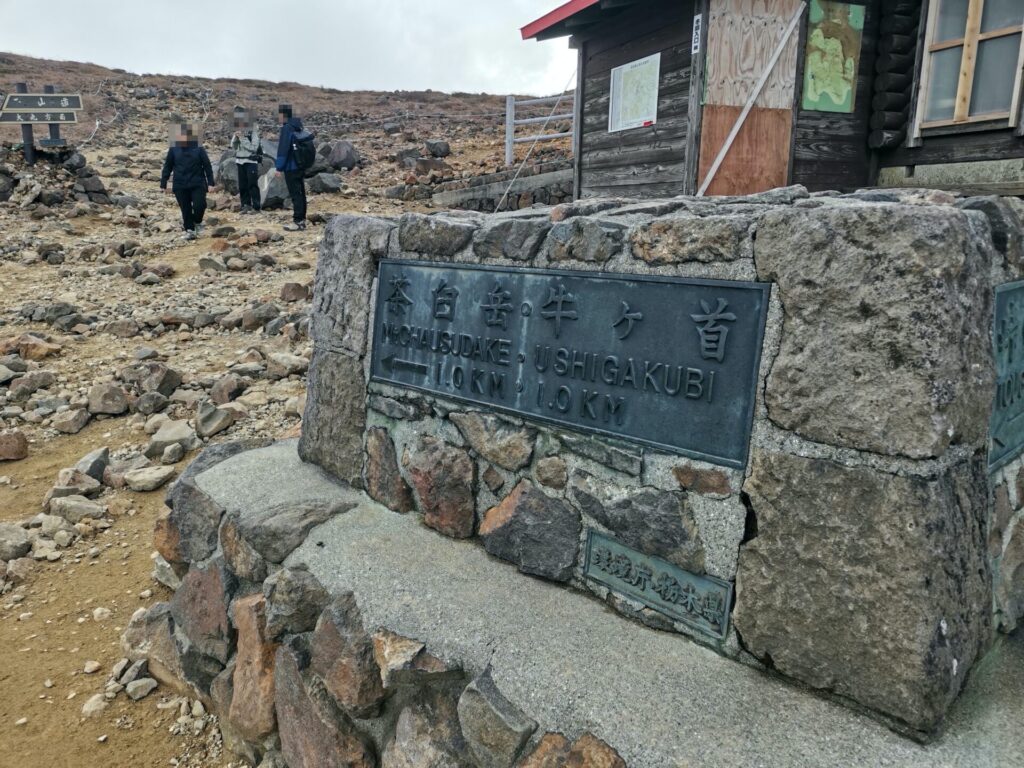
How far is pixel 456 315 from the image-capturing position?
8.42ft

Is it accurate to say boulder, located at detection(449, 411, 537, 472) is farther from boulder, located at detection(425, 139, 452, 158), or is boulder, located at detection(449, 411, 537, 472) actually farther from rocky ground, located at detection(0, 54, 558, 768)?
boulder, located at detection(425, 139, 452, 158)

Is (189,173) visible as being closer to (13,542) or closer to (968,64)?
(13,542)

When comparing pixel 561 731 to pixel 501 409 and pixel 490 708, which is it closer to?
pixel 490 708

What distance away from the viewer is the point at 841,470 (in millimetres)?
1630

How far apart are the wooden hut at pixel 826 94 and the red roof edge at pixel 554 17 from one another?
6cm

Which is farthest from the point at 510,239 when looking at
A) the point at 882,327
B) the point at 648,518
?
the point at 882,327

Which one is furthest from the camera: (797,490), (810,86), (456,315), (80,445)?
(810,86)

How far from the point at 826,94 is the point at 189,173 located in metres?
7.68

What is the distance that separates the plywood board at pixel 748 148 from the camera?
6262mm

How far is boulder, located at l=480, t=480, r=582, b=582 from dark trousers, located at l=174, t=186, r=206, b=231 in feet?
29.5

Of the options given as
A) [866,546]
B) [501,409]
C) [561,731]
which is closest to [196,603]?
[501,409]

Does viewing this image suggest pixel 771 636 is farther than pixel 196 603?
No

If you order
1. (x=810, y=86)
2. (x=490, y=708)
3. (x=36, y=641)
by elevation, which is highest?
(x=810, y=86)

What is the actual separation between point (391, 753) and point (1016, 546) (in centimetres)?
178
